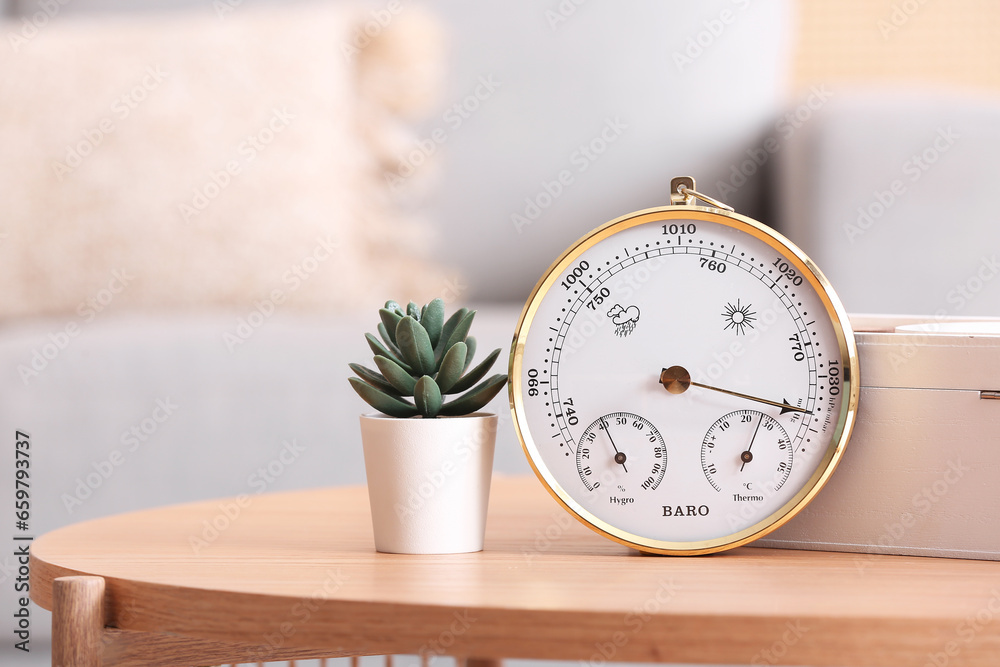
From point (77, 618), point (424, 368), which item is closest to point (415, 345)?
point (424, 368)

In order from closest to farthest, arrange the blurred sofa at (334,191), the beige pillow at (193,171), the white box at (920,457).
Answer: the white box at (920,457)
the blurred sofa at (334,191)
the beige pillow at (193,171)

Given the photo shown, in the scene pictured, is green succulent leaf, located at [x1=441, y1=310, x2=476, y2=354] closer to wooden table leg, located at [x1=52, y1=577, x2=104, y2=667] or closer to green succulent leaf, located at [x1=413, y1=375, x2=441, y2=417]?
green succulent leaf, located at [x1=413, y1=375, x2=441, y2=417]

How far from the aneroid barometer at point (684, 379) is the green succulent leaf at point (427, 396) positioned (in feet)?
0.17

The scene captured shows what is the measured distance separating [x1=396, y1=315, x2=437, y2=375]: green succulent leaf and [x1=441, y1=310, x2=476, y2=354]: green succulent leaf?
0.01 metres

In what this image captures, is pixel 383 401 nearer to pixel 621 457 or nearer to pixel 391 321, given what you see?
pixel 391 321

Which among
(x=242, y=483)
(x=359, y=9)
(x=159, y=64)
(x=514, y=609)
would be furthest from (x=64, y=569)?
(x=359, y=9)

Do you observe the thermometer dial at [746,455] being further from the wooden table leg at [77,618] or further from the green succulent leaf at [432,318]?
the wooden table leg at [77,618]

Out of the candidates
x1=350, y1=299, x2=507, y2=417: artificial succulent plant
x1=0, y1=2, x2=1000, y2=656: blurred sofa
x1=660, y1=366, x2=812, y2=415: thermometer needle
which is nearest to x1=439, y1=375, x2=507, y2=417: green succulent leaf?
x1=350, y1=299, x2=507, y2=417: artificial succulent plant

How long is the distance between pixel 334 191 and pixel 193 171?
247 millimetres

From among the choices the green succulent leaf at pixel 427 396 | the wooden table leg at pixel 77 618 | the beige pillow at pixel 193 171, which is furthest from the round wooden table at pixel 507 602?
the beige pillow at pixel 193 171

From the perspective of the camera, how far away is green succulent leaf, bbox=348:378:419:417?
0.69 metres

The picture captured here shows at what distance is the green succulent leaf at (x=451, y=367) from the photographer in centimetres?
69

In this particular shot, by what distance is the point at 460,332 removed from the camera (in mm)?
711

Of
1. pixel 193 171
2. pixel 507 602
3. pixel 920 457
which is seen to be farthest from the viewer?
pixel 193 171
